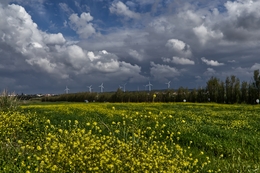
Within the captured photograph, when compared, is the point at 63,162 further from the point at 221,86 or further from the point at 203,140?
the point at 221,86

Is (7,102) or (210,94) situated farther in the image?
(210,94)

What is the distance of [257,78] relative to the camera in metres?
59.8

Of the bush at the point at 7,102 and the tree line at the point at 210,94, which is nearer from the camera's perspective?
the bush at the point at 7,102

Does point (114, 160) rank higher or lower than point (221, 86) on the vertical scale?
lower

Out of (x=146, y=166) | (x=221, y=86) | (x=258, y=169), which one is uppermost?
(x=221, y=86)

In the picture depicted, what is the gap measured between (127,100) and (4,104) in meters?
50.9

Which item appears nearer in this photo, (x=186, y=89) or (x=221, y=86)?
(x=221, y=86)

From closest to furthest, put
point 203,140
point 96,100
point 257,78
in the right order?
point 203,140 < point 257,78 < point 96,100

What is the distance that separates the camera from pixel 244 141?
37.1 feet

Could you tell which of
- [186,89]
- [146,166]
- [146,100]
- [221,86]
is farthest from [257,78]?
[146,166]

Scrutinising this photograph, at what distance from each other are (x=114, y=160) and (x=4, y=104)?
17.6 meters

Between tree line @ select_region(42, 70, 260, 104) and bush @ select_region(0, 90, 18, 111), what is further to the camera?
tree line @ select_region(42, 70, 260, 104)

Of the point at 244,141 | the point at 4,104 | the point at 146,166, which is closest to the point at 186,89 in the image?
the point at 4,104

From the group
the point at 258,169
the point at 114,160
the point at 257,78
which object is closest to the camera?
the point at 114,160
